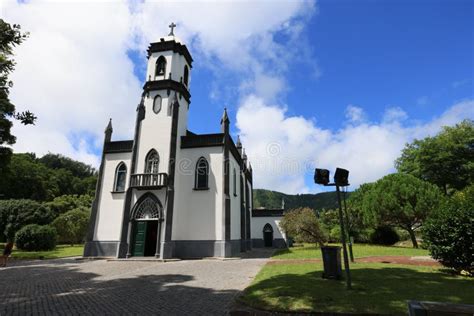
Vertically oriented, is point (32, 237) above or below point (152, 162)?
below

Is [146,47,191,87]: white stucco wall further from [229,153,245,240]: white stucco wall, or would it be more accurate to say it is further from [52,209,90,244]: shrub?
[52,209,90,244]: shrub

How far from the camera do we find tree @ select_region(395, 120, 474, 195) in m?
34.2

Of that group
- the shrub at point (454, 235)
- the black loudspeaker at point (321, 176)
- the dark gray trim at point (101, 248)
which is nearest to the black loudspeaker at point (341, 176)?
the black loudspeaker at point (321, 176)

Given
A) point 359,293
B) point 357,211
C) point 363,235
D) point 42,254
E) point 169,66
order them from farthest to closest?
1. point 363,235
2. point 357,211
3. point 169,66
4. point 42,254
5. point 359,293

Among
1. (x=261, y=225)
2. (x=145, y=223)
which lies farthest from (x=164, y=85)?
(x=261, y=225)

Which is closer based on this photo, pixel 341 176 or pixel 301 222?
pixel 341 176

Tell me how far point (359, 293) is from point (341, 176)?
3.26 m

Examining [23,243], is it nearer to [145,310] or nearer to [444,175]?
[145,310]

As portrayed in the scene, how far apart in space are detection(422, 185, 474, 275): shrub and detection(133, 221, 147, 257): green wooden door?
54.1ft

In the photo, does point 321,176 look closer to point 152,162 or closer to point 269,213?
point 152,162

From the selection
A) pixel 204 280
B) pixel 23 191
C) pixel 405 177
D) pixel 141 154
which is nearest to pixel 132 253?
pixel 141 154

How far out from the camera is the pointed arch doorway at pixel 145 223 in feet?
60.3

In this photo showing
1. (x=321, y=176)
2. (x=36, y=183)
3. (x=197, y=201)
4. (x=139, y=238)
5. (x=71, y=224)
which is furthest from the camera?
(x=36, y=183)

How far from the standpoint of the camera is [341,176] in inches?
322
